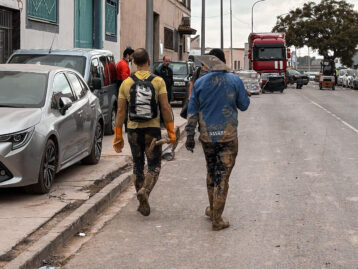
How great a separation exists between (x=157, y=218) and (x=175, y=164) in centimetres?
437

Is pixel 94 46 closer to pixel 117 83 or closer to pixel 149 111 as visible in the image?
pixel 117 83

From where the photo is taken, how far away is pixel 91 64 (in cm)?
1398

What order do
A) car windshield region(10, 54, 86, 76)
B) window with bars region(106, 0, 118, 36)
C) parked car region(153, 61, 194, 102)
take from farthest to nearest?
window with bars region(106, 0, 118, 36)
parked car region(153, 61, 194, 102)
car windshield region(10, 54, 86, 76)

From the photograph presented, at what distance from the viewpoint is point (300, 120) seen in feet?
70.9

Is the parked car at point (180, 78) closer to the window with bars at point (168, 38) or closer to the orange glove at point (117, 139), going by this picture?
the window with bars at point (168, 38)

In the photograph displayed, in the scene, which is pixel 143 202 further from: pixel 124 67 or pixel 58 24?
pixel 58 24

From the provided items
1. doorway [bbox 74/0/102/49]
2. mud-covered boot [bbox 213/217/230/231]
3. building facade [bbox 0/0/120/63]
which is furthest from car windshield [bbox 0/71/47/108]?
doorway [bbox 74/0/102/49]

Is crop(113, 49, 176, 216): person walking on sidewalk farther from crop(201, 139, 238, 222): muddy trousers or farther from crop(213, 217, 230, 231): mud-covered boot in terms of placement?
crop(213, 217, 230, 231): mud-covered boot

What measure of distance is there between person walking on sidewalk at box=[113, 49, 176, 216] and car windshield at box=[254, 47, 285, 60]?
38903 millimetres

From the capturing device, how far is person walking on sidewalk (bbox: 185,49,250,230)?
7113 mm

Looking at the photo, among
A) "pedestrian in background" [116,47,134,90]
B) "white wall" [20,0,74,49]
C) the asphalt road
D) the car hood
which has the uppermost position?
"white wall" [20,0,74,49]

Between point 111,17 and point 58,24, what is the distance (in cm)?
753

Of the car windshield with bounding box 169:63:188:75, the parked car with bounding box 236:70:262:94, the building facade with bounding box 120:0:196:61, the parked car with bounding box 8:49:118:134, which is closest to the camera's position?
the parked car with bounding box 8:49:118:134

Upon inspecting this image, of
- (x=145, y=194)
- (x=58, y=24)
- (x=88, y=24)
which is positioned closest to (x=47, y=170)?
(x=145, y=194)
